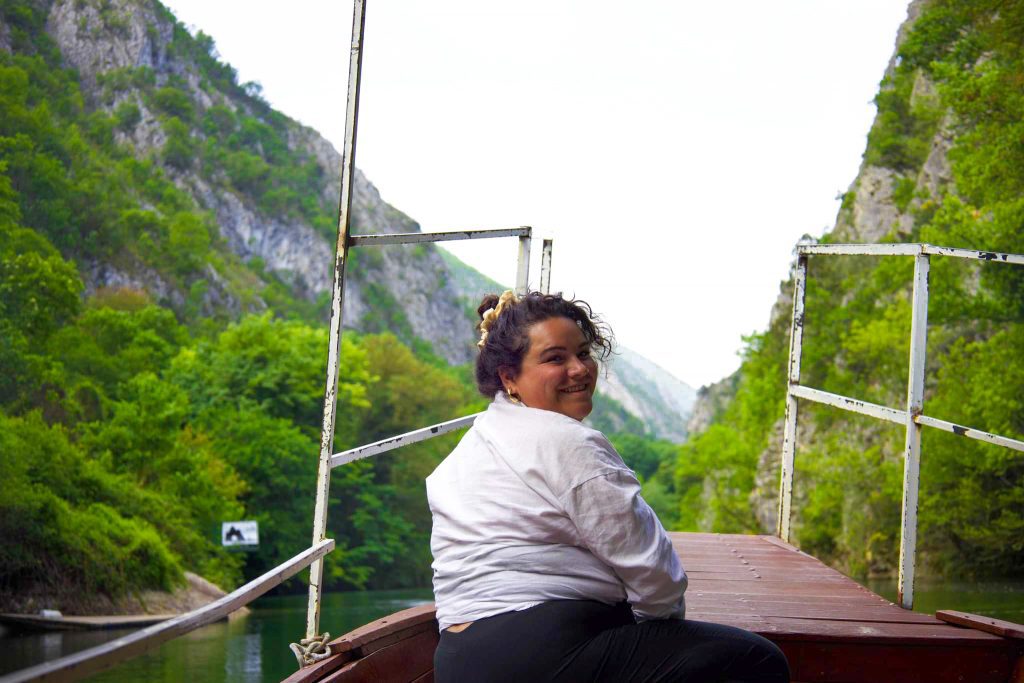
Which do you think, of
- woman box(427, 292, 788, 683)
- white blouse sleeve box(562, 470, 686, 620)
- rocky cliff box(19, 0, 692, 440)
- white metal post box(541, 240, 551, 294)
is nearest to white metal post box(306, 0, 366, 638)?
white metal post box(541, 240, 551, 294)

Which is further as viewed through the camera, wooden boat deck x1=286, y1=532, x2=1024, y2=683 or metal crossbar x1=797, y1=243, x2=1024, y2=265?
metal crossbar x1=797, y1=243, x2=1024, y2=265

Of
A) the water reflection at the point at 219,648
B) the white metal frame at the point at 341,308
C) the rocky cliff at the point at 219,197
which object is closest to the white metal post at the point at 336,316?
the white metal frame at the point at 341,308

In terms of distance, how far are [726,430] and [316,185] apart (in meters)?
82.8

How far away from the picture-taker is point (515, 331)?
2074 millimetres

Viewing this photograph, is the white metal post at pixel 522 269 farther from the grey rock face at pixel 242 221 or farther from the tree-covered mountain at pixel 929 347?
the grey rock face at pixel 242 221

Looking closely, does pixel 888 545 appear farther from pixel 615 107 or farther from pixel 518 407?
pixel 615 107

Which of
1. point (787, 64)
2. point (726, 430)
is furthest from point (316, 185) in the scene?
point (726, 430)

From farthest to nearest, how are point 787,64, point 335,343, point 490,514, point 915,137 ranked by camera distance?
1. point 787,64
2. point 915,137
3. point 335,343
4. point 490,514

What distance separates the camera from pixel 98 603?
1089 inches

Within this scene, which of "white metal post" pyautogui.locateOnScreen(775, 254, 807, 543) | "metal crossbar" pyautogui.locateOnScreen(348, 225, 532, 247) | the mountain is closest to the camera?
"metal crossbar" pyautogui.locateOnScreen(348, 225, 532, 247)

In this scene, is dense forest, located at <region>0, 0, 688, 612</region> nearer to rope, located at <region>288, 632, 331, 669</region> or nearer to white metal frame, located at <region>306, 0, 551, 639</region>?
white metal frame, located at <region>306, 0, 551, 639</region>

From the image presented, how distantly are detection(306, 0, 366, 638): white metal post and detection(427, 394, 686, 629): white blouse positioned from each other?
89 centimetres

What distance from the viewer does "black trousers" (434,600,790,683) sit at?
5.74 ft

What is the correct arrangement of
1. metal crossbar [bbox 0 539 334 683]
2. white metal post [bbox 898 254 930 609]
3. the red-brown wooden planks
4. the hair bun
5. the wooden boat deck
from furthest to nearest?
white metal post [bbox 898 254 930 609] < the red-brown wooden planks < the wooden boat deck < the hair bun < metal crossbar [bbox 0 539 334 683]
